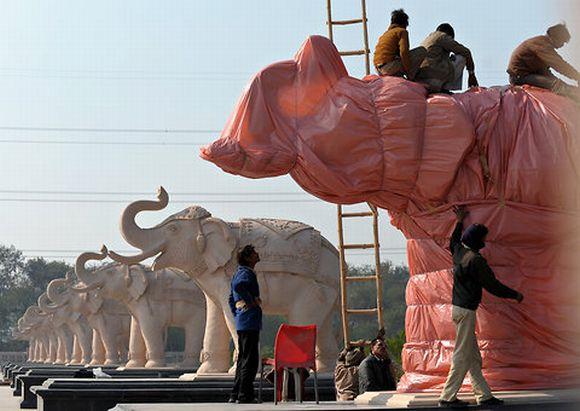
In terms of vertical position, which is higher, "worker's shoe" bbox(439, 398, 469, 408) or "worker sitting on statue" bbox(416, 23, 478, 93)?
"worker sitting on statue" bbox(416, 23, 478, 93)

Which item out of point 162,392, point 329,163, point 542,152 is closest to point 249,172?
point 329,163

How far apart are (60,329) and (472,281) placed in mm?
41411

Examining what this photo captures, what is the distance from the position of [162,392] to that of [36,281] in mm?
97864

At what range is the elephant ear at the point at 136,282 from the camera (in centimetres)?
2723

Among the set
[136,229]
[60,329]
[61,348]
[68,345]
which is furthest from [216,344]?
[61,348]

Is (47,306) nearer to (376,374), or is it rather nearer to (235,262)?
(235,262)

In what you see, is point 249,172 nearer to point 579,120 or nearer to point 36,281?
point 579,120

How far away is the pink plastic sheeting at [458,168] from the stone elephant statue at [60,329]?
34619 mm

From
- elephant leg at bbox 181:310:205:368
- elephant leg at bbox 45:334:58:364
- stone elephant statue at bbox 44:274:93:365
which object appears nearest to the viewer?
elephant leg at bbox 181:310:205:368

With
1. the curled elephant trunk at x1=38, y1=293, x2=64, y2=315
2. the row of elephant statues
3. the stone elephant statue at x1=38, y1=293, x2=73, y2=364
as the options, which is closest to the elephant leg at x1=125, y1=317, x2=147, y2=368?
the row of elephant statues

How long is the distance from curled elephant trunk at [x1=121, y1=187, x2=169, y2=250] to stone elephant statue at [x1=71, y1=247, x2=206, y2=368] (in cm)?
797

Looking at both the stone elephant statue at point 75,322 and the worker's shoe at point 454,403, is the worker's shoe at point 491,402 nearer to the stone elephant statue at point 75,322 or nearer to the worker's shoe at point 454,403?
the worker's shoe at point 454,403

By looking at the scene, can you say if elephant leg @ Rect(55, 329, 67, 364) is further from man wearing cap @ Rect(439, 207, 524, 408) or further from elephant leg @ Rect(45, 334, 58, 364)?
man wearing cap @ Rect(439, 207, 524, 408)

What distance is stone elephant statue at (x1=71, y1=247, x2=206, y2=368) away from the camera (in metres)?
26.7
